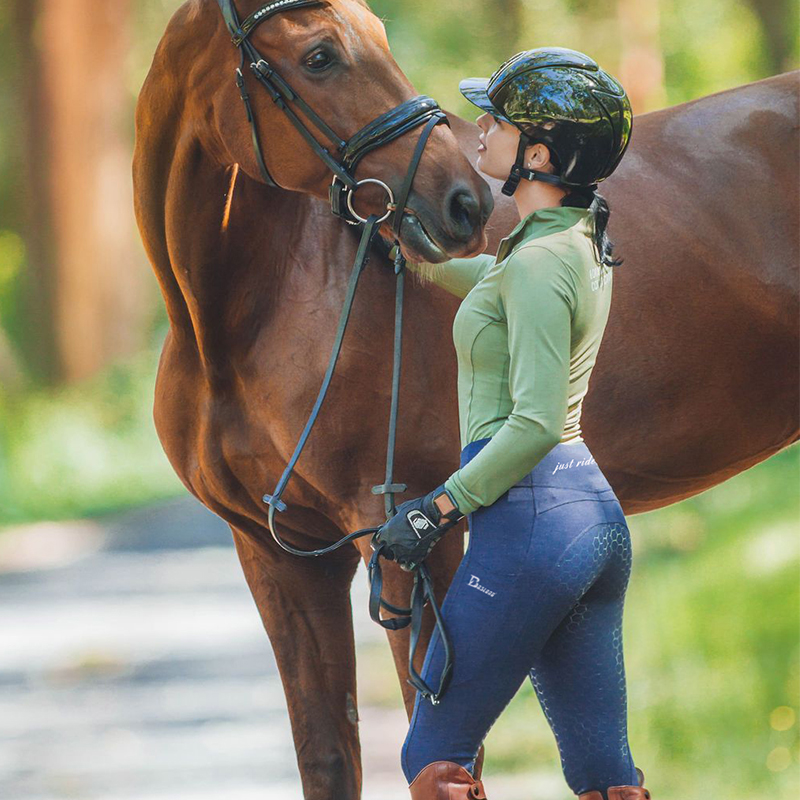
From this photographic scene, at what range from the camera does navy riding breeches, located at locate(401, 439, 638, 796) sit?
2.34m

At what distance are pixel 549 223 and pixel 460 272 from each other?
49 centimetres

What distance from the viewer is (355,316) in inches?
118

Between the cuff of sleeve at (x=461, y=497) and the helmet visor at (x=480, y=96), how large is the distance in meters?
0.68

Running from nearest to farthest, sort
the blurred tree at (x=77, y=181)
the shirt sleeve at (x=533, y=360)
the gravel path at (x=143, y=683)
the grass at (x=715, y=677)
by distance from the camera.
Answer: the shirt sleeve at (x=533, y=360), the grass at (x=715, y=677), the gravel path at (x=143, y=683), the blurred tree at (x=77, y=181)

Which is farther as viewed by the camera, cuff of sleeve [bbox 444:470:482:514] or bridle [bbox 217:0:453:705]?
bridle [bbox 217:0:453:705]

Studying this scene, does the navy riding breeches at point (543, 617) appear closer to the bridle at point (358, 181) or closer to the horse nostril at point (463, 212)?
the bridle at point (358, 181)

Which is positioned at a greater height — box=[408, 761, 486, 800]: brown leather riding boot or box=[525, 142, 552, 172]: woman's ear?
box=[525, 142, 552, 172]: woman's ear

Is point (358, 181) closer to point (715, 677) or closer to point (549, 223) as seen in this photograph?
point (549, 223)

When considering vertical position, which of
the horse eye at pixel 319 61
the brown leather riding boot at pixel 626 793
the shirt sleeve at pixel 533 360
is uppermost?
the horse eye at pixel 319 61

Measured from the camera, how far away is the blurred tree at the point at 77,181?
1436 cm

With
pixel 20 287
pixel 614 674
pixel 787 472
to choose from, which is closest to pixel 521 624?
pixel 614 674

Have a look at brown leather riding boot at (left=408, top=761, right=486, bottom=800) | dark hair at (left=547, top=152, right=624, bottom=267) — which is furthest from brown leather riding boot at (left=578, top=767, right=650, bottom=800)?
dark hair at (left=547, top=152, right=624, bottom=267)

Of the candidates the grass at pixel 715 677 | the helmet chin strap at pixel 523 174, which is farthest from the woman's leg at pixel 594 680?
the grass at pixel 715 677

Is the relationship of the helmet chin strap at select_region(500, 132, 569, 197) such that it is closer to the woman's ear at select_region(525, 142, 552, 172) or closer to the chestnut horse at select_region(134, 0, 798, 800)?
the woman's ear at select_region(525, 142, 552, 172)
